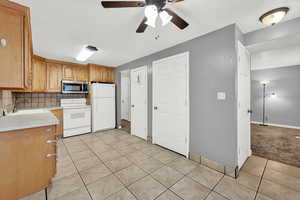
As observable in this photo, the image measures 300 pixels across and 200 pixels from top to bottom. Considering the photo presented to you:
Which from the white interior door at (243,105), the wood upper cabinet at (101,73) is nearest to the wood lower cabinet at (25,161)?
the white interior door at (243,105)

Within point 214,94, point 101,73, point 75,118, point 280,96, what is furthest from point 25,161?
point 280,96

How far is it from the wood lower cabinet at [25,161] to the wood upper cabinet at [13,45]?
603 millimetres

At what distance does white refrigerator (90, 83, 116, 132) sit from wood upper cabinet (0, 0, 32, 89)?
2.51m

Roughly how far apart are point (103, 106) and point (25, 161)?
288 centimetres

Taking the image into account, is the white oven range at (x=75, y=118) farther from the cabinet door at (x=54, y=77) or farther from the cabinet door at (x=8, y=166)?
the cabinet door at (x=8, y=166)

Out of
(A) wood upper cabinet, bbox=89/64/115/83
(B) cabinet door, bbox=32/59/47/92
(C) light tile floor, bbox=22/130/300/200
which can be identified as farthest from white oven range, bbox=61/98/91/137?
(C) light tile floor, bbox=22/130/300/200

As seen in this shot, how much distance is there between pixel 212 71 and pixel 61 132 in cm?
425

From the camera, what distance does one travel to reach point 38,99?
373 centimetres

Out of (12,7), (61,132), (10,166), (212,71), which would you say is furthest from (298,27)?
(61,132)

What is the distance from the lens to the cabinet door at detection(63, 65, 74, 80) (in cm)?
385

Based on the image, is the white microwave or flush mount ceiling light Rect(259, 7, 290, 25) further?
the white microwave

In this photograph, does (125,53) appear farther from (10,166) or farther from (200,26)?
(10,166)

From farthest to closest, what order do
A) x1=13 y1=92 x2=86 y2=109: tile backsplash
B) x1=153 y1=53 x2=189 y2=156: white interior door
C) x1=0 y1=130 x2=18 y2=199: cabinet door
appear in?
x1=13 y1=92 x2=86 y2=109: tile backsplash, x1=153 y1=53 x2=189 y2=156: white interior door, x1=0 y1=130 x2=18 y2=199: cabinet door

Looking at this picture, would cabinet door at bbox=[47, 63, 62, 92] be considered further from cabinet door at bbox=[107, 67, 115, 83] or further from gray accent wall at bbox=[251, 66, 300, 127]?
gray accent wall at bbox=[251, 66, 300, 127]
